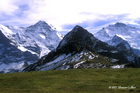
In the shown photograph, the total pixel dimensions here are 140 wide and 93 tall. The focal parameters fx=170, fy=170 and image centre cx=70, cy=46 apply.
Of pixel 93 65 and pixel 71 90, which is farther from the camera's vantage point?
pixel 93 65

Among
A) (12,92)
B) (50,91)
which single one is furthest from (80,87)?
(12,92)

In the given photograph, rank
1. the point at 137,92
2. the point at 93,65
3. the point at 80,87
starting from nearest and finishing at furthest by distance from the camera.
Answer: the point at 137,92 → the point at 80,87 → the point at 93,65

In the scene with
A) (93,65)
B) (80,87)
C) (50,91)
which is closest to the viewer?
(50,91)

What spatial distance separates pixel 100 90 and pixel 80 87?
200 inches

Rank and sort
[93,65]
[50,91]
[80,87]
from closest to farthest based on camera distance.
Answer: [50,91] < [80,87] < [93,65]

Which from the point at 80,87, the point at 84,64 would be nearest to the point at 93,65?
the point at 84,64

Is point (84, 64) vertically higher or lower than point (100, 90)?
lower

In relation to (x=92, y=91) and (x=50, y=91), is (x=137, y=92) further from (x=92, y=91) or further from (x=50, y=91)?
(x=50, y=91)

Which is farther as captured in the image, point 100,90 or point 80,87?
point 80,87

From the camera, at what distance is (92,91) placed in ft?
113

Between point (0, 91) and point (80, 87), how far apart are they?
17.4 m

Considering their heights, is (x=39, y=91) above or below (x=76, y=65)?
above

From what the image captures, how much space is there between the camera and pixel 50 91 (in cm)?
3522

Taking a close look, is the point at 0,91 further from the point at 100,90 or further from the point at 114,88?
the point at 114,88
